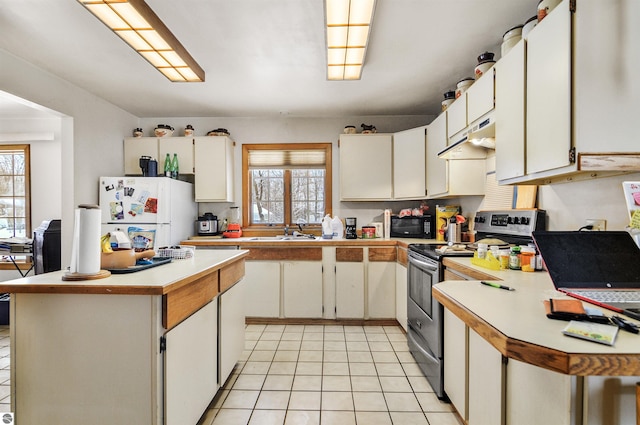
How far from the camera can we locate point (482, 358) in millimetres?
1366

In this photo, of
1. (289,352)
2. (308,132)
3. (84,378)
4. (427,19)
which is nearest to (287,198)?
(308,132)

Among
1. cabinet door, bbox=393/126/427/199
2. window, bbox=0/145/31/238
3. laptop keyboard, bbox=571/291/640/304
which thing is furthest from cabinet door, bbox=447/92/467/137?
window, bbox=0/145/31/238

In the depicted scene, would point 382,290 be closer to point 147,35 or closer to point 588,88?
point 588,88

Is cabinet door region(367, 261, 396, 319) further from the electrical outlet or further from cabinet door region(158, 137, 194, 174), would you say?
cabinet door region(158, 137, 194, 174)

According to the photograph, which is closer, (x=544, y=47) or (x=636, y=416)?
(x=636, y=416)

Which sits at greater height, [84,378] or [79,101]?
[79,101]

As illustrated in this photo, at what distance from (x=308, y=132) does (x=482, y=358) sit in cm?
342

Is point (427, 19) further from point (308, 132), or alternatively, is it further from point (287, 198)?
Result: point (287, 198)

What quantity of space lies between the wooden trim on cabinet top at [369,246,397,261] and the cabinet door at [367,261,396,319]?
4cm

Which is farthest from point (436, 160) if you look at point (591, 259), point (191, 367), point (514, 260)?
point (191, 367)

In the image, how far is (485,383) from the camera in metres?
1.33

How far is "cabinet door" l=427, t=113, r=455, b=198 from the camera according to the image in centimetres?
301

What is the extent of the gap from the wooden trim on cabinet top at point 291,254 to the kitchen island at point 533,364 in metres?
2.13

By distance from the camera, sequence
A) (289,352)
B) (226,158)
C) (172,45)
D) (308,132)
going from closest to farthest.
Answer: (172,45) < (289,352) < (226,158) < (308,132)
